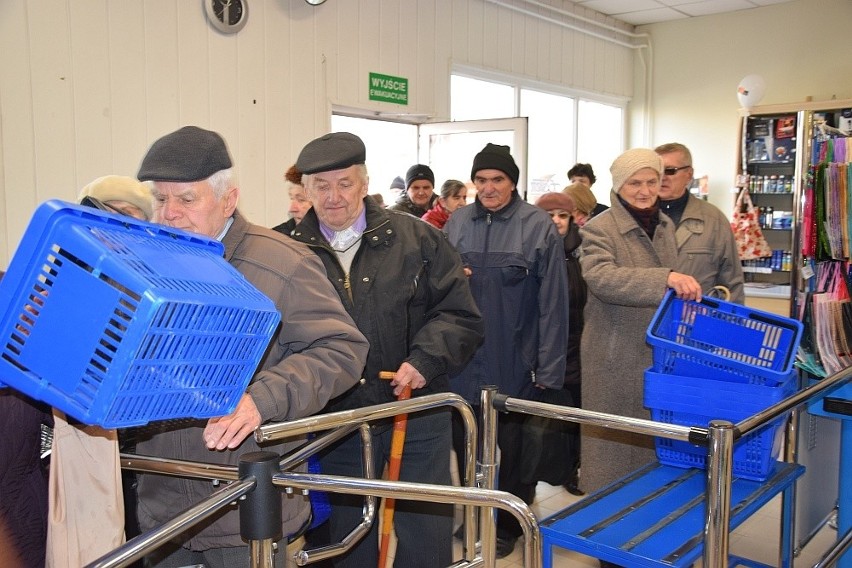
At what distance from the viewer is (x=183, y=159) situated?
165cm

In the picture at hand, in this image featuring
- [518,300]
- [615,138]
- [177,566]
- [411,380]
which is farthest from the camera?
[615,138]

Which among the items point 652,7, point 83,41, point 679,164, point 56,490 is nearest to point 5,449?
point 56,490

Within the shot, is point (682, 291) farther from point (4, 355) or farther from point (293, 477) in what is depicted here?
point (4, 355)

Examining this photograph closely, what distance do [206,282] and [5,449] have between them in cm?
80

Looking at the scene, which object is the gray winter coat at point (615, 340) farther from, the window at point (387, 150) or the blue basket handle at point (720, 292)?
the window at point (387, 150)

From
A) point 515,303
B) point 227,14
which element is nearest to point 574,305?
point 515,303

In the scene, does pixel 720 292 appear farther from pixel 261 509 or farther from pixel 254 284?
pixel 261 509

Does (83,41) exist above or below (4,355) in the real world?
above

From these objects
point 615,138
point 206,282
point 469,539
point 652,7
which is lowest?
point 469,539

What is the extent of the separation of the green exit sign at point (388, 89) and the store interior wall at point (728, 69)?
12.5ft

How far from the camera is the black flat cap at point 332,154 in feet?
7.86

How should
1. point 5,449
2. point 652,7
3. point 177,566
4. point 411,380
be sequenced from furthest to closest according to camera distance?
point 652,7
point 411,380
point 177,566
point 5,449

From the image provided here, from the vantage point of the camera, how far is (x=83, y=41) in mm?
4602

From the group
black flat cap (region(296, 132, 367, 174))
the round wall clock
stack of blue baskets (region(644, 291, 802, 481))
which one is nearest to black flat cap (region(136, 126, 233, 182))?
black flat cap (region(296, 132, 367, 174))
